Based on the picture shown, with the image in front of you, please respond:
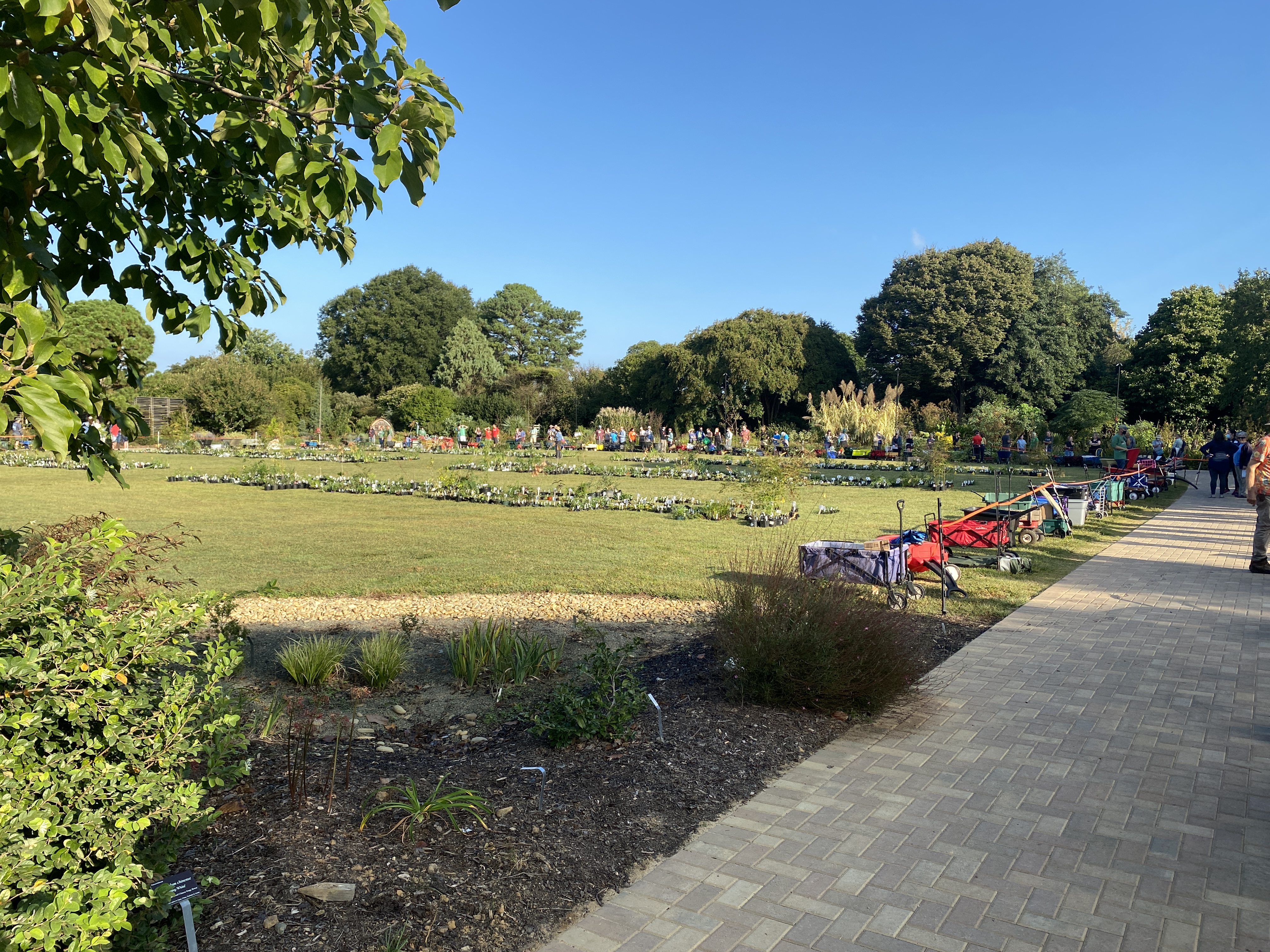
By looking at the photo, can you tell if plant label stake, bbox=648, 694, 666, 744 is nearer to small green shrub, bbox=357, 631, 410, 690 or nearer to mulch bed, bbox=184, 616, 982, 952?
mulch bed, bbox=184, 616, 982, 952

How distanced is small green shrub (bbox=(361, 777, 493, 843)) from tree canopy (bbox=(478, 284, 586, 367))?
6655cm

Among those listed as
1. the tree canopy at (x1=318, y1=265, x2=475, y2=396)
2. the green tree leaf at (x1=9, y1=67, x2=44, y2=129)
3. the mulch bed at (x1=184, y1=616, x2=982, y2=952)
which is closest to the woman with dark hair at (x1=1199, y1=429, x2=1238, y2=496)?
the mulch bed at (x1=184, y1=616, x2=982, y2=952)

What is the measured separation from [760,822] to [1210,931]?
156 centimetres

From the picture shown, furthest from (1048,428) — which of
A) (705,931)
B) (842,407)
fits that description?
(705,931)

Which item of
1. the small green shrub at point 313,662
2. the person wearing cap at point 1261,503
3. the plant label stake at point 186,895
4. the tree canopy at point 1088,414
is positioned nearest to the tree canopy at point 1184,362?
the tree canopy at point 1088,414

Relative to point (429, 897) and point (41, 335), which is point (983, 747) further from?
point (41, 335)

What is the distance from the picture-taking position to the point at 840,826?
3428mm

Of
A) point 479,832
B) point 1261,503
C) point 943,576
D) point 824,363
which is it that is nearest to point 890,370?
point 824,363

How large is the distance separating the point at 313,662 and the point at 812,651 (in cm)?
306

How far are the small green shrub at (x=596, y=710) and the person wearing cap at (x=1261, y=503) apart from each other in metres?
8.94

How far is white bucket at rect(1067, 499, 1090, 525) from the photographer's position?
1413 cm

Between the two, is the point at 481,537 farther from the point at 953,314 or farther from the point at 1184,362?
the point at 1184,362

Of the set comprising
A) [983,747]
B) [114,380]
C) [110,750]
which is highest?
[114,380]

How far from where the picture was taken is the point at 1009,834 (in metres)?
3.37
